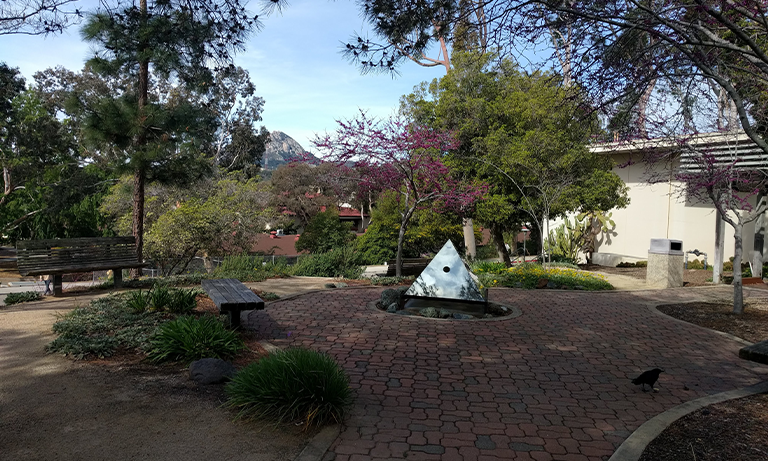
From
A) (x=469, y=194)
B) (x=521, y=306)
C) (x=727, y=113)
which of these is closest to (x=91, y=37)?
(x=521, y=306)

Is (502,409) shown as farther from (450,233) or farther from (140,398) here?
(450,233)

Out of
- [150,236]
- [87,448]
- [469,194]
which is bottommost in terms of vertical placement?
[87,448]

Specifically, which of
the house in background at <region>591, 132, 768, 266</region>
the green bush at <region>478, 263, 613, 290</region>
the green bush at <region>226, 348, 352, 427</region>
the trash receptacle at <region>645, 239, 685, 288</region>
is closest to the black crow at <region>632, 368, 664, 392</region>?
the green bush at <region>226, 348, 352, 427</region>

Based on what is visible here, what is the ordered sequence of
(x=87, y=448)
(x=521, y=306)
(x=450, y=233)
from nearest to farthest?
(x=87, y=448)
(x=521, y=306)
(x=450, y=233)

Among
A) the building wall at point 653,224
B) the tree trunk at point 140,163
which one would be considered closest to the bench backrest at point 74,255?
the tree trunk at point 140,163

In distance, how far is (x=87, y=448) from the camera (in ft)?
10.9

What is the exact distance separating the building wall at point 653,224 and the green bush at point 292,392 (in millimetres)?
16901

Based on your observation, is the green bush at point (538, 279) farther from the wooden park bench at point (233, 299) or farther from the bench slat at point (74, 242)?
the bench slat at point (74, 242)

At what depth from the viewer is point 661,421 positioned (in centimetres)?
404

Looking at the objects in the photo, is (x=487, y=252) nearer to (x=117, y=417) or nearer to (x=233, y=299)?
(x=233, y=299)

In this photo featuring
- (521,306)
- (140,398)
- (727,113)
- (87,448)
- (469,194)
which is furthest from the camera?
(469,194)

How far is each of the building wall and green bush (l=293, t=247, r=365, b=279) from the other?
10.7 m

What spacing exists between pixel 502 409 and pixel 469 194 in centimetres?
1123

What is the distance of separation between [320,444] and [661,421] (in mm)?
2705
